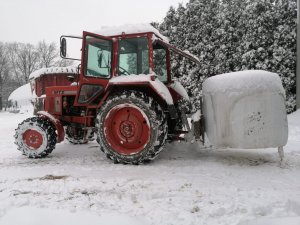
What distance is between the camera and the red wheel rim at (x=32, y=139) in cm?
626

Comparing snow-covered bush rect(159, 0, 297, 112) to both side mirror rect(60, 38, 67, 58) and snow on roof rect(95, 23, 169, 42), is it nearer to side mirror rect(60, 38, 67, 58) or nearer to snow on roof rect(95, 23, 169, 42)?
snow on roof rect(95, 23, 169, 42)

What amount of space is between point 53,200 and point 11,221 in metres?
0.66

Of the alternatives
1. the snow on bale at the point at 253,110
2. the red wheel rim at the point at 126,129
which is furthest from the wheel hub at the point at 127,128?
the snow on bale at the point at 253,110

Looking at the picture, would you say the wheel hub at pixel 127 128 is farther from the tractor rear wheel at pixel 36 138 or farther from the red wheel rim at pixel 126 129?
the tractor rear wheel at pixel 36 138

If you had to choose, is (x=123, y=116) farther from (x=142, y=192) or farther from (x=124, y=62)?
(x=142, y=192)

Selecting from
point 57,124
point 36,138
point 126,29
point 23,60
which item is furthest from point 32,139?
point 23,60

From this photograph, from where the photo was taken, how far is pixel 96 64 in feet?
19.6

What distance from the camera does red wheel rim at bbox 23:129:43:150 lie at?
6258 millimetres

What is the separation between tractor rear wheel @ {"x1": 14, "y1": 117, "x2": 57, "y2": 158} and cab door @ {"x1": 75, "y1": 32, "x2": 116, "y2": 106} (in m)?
0.94

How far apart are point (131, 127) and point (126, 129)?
0.09 m

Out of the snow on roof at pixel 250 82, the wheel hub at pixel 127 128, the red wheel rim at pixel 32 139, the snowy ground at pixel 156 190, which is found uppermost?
the snow on roof at pixel 250 82

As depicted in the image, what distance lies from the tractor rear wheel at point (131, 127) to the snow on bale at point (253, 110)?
1.06 meters

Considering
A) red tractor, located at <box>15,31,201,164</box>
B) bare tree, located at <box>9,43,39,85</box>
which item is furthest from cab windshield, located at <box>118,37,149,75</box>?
bare tree, located at <box>9,43,39,85</box>

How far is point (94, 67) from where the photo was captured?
235 inches
